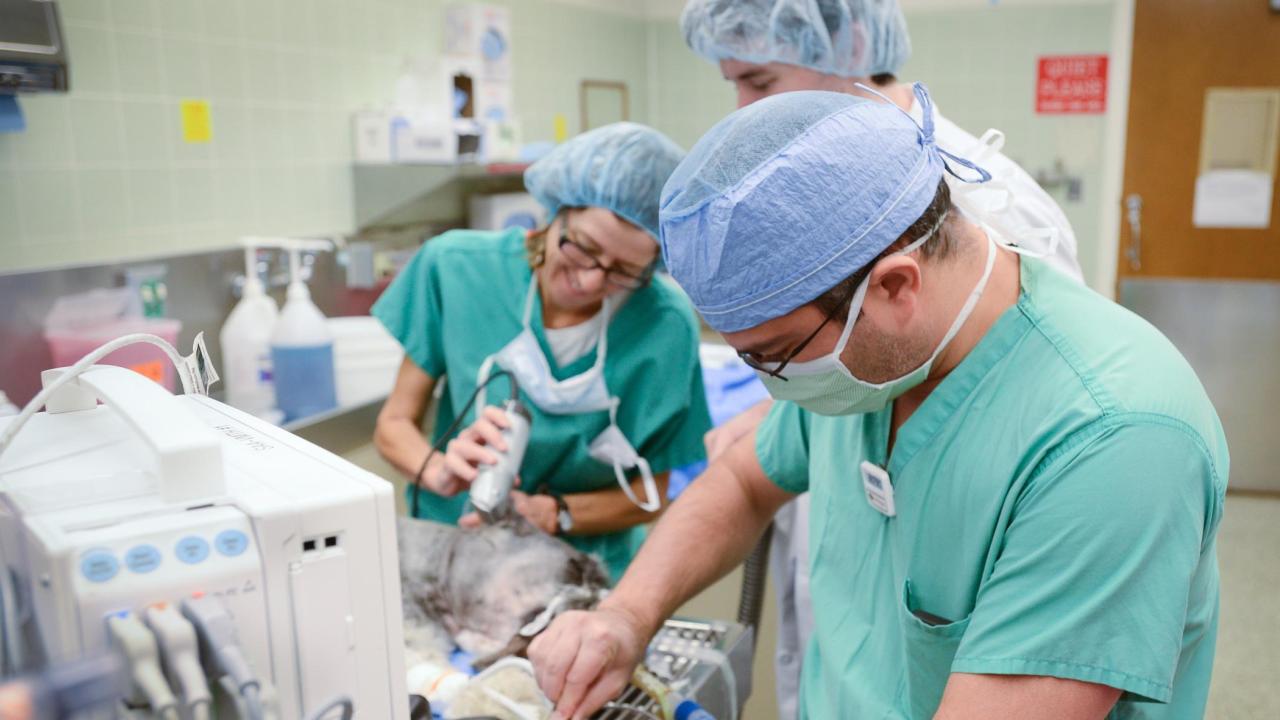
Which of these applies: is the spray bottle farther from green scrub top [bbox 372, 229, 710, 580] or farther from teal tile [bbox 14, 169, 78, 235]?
teal tile [bbox 14, 169, 78, 235]

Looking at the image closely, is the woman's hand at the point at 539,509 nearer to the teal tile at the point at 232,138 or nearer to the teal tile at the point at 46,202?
the teal tile at the point at 46,202

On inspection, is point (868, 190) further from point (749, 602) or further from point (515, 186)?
point (515, 186)

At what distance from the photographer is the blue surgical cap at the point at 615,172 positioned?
1.62m

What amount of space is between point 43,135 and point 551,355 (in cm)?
140

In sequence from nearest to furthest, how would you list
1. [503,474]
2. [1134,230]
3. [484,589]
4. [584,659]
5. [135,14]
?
[584,659] → [484,589] → [503,474] → [135,14] → [1134,230]

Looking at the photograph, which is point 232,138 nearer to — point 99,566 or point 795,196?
point 795,196

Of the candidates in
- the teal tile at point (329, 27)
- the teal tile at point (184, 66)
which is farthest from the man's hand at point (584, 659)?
the teal tile at point (329, 27)

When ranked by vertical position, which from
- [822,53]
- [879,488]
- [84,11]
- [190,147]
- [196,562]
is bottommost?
[879,488]

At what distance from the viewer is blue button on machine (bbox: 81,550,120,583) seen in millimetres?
625

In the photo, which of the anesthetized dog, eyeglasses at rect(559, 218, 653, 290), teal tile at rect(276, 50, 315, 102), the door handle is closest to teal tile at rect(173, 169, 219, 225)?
teal tile at rect(276, 50, 315, 102)

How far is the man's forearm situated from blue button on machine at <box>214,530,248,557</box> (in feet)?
2.05

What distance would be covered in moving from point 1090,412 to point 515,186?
3.51 m

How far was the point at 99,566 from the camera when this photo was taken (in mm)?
629

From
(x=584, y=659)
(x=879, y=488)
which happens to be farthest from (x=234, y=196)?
(x=879, y=488)
